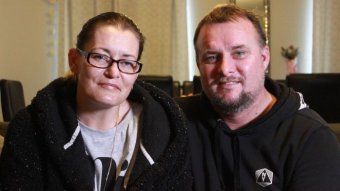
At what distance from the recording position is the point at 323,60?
17.0 ft

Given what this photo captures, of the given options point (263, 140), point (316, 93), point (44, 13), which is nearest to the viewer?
point (263, 140)

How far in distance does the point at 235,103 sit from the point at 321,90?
1.52 meters

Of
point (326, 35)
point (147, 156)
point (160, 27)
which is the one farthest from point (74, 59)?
point (326, 35)

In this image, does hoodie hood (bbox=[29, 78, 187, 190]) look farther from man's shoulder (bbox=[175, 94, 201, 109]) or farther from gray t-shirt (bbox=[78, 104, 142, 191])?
man's shoulder (bbox=[175, 94, 201, 109])

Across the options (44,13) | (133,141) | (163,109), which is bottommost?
(133,141)

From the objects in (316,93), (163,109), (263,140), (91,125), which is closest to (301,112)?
(263,140)

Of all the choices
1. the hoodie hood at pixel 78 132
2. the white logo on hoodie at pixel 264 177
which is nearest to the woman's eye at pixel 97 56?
the hoodie hood at pixel 78 132

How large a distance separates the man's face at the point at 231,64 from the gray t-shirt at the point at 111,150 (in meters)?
0.32

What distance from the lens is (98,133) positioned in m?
1.35

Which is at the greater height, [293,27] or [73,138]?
[293,27]

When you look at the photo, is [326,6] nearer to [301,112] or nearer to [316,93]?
[316,93]

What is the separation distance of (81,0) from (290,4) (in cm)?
288

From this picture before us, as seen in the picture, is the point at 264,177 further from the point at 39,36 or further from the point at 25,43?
the point at 39,36

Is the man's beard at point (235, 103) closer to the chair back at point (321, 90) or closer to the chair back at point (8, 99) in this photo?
the chair back at point (321, 90)
